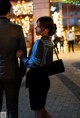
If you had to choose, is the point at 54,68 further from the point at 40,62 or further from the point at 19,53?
the point at 19,53

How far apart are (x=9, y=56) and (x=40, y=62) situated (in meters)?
0.44

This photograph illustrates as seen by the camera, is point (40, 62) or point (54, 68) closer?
point (40, 62)

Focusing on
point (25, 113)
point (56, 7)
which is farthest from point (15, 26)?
point (56, 7)

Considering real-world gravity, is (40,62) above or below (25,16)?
above

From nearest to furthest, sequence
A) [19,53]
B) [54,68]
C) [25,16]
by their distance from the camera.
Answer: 1. [19,53]
2. [54,68]
3. [25,16]

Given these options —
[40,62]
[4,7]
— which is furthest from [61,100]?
[4,7]

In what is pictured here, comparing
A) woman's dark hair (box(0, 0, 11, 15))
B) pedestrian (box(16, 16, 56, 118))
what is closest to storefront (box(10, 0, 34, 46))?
pedestrian (box(16, 16, 56, 118))

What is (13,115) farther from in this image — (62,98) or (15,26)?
(62,98)

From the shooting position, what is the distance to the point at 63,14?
32844 mm

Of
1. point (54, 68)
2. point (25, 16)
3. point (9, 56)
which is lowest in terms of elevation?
point (25, 16)

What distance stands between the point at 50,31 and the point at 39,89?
2.44ft

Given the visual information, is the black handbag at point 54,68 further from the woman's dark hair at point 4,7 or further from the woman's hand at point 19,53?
the woman's dark hair at point 4,7

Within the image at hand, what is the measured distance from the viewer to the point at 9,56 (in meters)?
4.64

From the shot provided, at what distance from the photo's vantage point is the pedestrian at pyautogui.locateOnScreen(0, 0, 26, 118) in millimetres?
4637
